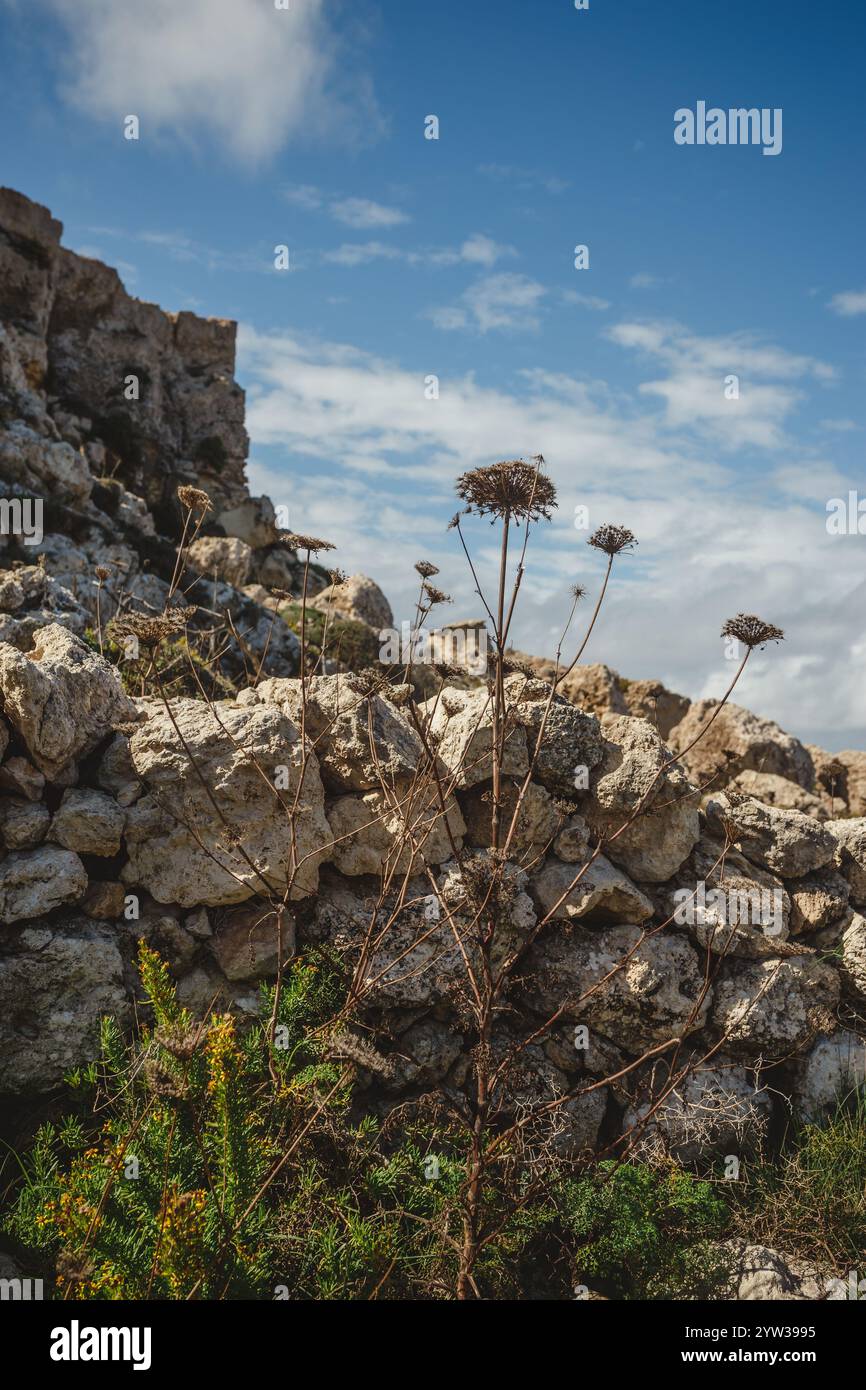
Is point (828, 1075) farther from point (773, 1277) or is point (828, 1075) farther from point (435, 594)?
point (435, 594)

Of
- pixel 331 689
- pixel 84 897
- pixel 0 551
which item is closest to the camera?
pixel 84 897

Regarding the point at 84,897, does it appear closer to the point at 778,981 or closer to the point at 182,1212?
the point at 182,1212

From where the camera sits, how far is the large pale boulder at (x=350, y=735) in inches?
228

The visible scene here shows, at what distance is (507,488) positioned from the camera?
4062mm

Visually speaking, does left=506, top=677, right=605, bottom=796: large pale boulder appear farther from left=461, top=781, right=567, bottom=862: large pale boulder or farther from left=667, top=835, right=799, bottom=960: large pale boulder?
left=667, top=835, right=799, bottom=960: large pale boulder

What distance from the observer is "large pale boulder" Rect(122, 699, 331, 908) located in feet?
18.0

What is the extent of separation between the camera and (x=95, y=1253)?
147 inches

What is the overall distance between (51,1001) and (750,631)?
443 cm

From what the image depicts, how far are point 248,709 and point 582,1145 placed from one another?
352 centimetres

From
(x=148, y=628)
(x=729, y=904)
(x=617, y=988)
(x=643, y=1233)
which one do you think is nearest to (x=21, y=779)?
(x=148, y=628)

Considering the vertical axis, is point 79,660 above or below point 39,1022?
above

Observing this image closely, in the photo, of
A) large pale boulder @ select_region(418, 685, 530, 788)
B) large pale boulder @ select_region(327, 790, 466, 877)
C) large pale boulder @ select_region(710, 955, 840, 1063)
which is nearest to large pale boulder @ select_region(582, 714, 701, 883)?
large pale boulder @ select_region(418, 685, 530, 788)

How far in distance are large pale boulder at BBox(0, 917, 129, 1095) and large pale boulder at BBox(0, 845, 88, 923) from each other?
152 millimetres
